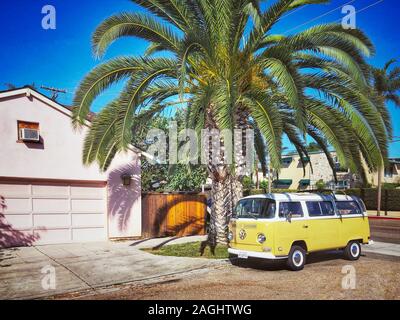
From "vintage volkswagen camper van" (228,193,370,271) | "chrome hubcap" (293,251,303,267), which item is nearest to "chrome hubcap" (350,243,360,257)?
"vintage volkswagen camper van" (228,193,370,271)

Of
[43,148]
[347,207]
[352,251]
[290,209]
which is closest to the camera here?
[290,209]

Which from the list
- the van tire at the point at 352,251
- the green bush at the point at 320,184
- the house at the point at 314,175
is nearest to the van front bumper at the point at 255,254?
the van tire at the point at 352,251

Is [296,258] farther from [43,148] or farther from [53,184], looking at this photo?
[43,148]

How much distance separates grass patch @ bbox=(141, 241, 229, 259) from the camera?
10.9 m

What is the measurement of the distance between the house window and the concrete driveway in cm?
378

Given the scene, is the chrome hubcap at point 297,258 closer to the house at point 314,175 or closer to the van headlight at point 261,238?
the van headlight at point 261,238

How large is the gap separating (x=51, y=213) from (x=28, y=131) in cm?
310

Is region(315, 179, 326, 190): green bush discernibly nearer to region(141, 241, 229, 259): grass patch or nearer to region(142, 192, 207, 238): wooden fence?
region(142, 192, 207, 238): wooden fence

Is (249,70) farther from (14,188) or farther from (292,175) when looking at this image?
(292,175)

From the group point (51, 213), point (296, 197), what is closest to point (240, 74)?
point (296, 197)

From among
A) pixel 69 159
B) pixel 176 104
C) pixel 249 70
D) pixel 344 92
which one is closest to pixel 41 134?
pixel 69 159

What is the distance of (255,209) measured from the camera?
30.9 feet

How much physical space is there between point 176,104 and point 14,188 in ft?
21.0

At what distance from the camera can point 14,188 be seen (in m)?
12.2
